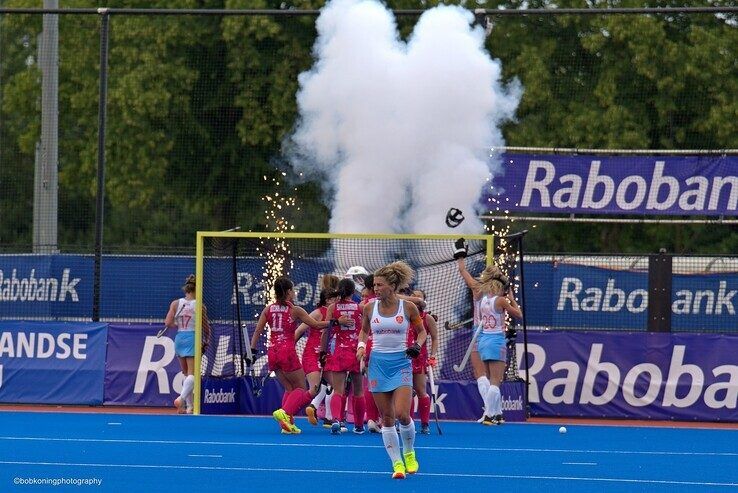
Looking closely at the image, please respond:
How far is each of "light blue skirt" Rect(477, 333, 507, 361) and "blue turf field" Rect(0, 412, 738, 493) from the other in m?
0.95

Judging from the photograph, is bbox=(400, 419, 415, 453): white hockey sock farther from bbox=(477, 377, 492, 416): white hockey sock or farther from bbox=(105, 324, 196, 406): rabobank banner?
bbox=(105, 324, 196, 406): rabobank banner

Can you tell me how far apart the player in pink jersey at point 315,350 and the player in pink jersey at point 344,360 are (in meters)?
0.22

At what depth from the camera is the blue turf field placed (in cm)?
1311

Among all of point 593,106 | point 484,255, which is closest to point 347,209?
point 484,255

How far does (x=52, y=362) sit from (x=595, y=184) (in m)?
9.37

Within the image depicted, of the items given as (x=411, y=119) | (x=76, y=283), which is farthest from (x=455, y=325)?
(x=76, y=283)

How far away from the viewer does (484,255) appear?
22.7 m

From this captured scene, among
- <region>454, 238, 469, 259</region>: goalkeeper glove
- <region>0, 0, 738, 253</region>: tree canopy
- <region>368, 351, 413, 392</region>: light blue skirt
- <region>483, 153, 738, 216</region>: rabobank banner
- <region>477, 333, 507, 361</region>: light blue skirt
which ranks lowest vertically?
<region>477, 333, 507, 361</region>: light blue skirt

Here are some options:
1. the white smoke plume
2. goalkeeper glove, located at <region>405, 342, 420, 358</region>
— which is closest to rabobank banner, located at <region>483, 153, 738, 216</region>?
the white smoke plume

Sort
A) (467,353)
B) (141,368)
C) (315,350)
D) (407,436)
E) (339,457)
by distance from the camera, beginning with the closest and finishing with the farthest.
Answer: (407,436) < (339,457) < (315,350) < (467,353) < (141,368)

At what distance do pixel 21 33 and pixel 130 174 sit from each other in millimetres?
8491

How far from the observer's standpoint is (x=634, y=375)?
74.4 feet

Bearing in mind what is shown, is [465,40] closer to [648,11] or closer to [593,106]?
[648,11]

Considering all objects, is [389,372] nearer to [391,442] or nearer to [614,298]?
[391,442]
